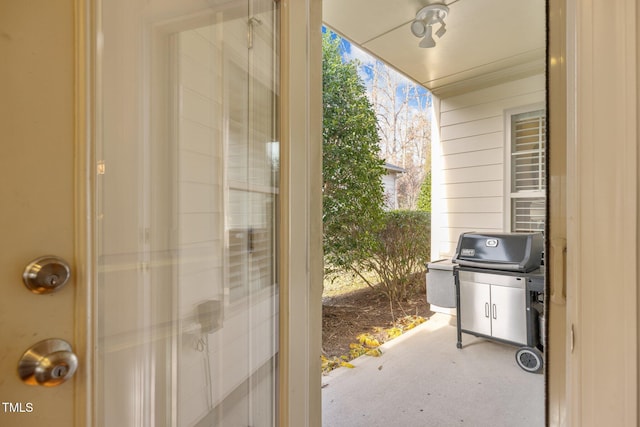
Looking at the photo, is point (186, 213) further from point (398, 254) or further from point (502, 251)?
point (398, 254)

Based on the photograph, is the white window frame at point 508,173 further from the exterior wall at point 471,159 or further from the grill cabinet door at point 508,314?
the grill cabinet door at point 508,314

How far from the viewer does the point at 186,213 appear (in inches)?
34.6

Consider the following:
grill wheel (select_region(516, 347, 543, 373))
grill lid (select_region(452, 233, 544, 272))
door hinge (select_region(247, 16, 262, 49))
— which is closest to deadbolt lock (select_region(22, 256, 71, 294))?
door hinge (select_region(247, 16, 262, 49))

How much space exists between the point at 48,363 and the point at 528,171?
3999 millimetres

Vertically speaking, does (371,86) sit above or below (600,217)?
above

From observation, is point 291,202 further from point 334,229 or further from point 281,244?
Answer: point 334,229

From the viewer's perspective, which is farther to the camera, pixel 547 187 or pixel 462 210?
pixel 462 210

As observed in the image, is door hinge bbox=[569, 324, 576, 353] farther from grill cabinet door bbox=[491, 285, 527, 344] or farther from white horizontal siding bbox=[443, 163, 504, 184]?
white horizontal siding bbox=[443, 163, 504, 184]

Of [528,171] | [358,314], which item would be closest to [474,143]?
[528,171]

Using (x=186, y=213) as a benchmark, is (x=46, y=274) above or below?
below

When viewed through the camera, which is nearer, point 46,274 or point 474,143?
point 46,274

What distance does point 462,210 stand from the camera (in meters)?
3.74

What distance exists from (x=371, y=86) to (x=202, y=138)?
4525 millimetres

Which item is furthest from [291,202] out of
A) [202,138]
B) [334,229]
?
[334,229]
